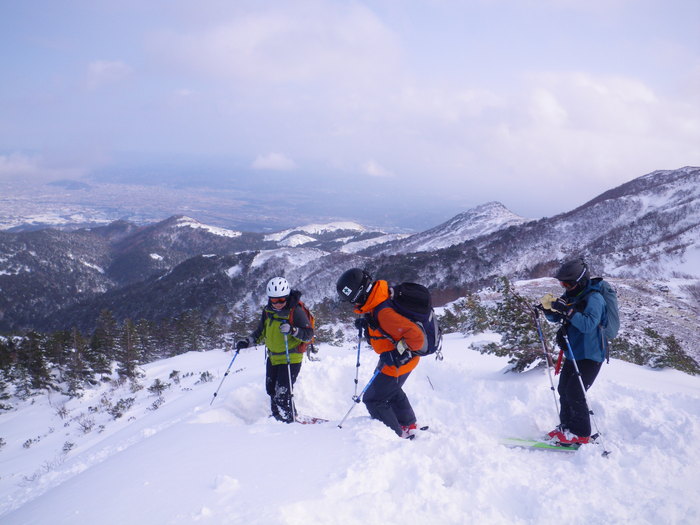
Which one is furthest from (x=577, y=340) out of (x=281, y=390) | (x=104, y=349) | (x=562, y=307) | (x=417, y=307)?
(x=104, y=349)

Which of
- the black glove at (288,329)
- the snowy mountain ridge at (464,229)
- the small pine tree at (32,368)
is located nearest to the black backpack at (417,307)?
the black glove at (288,329)

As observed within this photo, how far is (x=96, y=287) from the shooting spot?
133750mm

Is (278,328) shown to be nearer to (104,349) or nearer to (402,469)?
(402,469)

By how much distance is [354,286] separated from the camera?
4.97 metres

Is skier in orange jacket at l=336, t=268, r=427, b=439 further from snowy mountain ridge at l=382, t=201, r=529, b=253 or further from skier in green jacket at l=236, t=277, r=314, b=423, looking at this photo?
snowy mountain ridge at l=382, t=201, r=529, b=253

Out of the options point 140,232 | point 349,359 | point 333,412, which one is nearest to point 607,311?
point 333,412

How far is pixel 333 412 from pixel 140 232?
214 metres

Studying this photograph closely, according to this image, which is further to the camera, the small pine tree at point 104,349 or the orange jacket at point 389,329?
the small pine tree at point 104,349

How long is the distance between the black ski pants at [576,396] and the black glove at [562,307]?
2.58 feet

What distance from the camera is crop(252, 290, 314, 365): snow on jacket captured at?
6.32m

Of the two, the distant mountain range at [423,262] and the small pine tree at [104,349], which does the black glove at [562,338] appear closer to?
the distant mountain range at [423,262]

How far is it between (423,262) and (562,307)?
50.7 metres

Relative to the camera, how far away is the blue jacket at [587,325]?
492cm

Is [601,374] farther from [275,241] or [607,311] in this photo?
[275,241]
